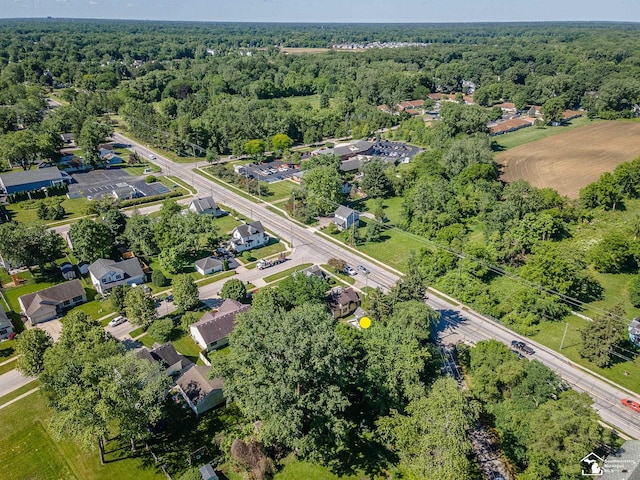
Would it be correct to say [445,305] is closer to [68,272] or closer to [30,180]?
[68,272]

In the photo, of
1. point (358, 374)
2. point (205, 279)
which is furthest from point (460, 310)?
point (205, 279)

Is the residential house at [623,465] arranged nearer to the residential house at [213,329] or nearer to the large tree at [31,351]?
the residential house at [213,329]

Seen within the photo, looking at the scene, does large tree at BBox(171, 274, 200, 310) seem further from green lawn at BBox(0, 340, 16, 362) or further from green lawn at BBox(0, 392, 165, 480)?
green lawn at BBox(0, 392, 165, 480)

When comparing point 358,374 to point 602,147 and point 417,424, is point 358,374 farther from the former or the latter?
point 602,147

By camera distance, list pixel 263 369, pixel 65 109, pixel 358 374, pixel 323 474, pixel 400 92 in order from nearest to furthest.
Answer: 1. pixel 263 369
2. pixel 323 474
3. pixel 358 374
4. pixel 65 109
5. pixel 400 92

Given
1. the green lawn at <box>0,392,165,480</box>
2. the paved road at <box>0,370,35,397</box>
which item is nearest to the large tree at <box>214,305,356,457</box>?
the green lawn at <box>0,392,165,480</box>

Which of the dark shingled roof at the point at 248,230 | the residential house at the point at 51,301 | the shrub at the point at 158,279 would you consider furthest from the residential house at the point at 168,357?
the dark shingled roof at the point at 248,230
